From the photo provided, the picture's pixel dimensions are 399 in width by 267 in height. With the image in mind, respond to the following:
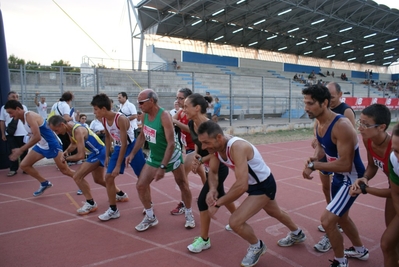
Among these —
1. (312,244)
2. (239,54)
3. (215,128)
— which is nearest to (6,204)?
(215,128)

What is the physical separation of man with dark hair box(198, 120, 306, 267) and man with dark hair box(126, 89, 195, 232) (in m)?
0.94

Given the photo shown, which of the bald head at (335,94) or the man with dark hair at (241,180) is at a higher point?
the bald head at (335,94)

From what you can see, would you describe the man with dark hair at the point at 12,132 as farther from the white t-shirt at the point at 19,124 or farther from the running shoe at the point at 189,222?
the running shoe at the point at 189,222

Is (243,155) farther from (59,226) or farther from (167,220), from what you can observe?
(59,226)

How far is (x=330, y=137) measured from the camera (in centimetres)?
317

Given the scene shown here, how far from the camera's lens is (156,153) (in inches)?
173

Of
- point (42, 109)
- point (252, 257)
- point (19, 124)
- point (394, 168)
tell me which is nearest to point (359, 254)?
point (252, 257)

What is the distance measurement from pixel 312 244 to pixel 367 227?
3.65 feet

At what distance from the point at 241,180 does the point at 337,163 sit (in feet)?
3.24

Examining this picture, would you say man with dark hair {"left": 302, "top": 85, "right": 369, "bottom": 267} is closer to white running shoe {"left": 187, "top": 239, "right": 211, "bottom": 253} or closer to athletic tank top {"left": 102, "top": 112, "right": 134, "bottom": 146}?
white running shoe {"left": 187, "top": 239, "right": 211, "bottom": 253}

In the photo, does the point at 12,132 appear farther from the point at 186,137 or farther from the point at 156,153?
the point at 156,153

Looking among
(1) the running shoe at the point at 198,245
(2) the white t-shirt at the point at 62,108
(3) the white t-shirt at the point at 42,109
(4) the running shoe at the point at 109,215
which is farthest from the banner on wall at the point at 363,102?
(1) the running shoe at the point at 198,245

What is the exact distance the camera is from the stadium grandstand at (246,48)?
17.3 meters

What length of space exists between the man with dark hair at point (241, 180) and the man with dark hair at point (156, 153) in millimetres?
936
